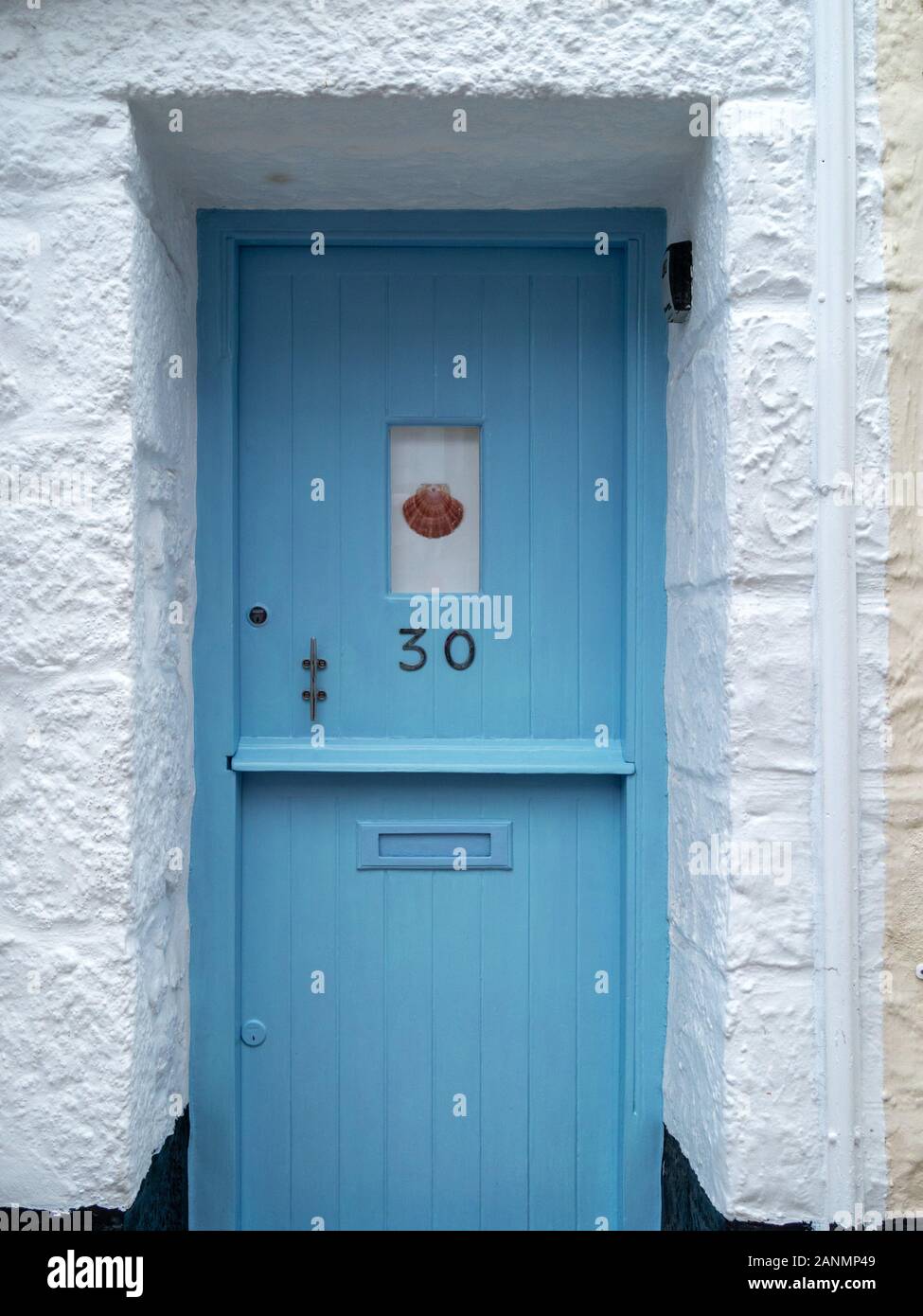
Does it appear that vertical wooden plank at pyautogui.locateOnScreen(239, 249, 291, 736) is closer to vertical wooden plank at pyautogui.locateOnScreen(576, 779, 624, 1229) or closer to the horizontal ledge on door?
the horizontal ledge on door

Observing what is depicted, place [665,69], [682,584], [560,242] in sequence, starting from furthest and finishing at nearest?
[560,242]
[682,584]
[665,69]

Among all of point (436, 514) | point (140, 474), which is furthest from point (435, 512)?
point (140, 474)

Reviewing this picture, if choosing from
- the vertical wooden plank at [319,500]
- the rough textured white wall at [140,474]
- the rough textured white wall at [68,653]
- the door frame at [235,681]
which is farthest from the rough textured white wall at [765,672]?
the rough textured white wall at [68,653]

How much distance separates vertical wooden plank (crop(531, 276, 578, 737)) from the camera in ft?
7.19

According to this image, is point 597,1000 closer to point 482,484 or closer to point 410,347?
point 482,484

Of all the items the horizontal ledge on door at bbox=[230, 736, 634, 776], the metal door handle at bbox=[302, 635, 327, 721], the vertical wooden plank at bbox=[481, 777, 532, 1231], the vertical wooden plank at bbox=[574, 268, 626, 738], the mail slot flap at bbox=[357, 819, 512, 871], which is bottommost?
the vertical wooden plank at bbox=[481, 777, 532, 1231]

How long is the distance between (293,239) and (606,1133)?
7.06 feet

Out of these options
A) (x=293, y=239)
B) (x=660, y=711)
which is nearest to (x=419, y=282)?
(x=293, y=239)

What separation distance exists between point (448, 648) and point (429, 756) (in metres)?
0.25

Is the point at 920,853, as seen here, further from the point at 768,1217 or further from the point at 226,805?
the point at 226,805

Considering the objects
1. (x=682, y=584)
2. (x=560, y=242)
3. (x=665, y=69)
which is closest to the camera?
(x=665, y=69)

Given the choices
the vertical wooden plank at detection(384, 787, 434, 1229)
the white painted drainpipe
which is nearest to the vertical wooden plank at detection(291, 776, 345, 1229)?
the vertical wooden plank at detection(384, 787, 434, 1229)

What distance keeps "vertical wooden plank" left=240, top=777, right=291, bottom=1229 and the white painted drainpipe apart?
1.15 m

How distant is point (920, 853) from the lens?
5.83 ft
